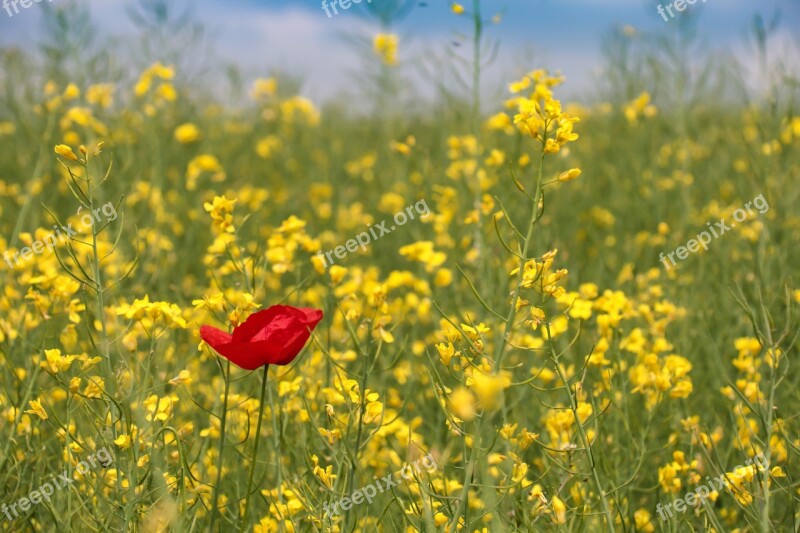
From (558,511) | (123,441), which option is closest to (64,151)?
(123,441)

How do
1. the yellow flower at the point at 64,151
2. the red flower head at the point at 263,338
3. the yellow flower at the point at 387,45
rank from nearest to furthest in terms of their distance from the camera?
the red flower head at the point at 263,338
the yellow flower at the point at 64,151
the yellow flower at the point at 387,45

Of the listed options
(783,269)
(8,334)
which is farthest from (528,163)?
(8,334)

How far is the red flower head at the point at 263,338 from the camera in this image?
138cm

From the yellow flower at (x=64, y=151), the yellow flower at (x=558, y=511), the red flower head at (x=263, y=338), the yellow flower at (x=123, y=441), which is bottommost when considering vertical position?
the yellow flower at (x=558, y=511)

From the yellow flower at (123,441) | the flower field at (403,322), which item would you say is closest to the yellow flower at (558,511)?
the flower field at (403,322)

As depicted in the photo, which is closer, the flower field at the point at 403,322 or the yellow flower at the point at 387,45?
the flower field at the point at 403,322

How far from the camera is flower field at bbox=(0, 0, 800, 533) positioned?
4.99 feet

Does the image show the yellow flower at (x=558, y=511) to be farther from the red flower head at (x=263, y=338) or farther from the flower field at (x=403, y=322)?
the red flower head at (x=263, y=338)

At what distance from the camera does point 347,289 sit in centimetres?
250

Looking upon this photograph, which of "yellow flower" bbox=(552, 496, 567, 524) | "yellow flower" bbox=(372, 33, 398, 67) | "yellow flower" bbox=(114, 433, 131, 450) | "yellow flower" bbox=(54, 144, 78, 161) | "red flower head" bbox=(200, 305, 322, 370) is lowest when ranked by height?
"yellow flower" bbox=(552, 496, 567, 524)

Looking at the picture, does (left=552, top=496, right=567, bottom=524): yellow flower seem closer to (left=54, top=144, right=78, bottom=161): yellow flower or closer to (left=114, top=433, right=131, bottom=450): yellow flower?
(left=114, top=433, right=131, bottom=450): yellow flower

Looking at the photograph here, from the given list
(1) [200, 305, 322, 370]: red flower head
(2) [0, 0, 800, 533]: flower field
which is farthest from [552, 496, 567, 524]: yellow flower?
(1) [200, 305, 322, 370]: red flower head

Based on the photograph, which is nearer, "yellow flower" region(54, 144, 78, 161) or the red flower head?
the red flower head

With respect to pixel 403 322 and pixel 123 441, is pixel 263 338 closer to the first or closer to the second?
pixel 123 441
